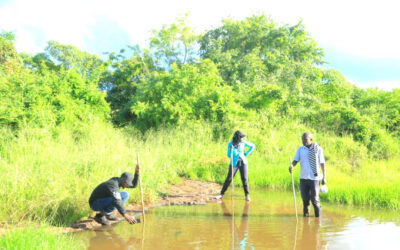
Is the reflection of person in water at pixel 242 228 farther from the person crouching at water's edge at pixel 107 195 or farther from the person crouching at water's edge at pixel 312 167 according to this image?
the person crouching at water's edge at pixel 107 195

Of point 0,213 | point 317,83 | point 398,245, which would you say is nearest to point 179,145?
point 0,213

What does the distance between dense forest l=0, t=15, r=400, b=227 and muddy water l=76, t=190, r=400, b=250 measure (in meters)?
1.13

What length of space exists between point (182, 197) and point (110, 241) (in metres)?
4.28

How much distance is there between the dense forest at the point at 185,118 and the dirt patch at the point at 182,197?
0.34 metres

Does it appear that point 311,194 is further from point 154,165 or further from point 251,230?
point 154,165

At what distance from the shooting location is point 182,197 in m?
10.4

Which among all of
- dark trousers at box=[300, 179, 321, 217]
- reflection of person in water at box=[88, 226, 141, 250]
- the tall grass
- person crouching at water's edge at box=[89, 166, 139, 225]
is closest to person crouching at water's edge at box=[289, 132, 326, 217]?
dark trousers at box=[300, 179, 321, 217]

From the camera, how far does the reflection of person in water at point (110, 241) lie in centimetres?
594

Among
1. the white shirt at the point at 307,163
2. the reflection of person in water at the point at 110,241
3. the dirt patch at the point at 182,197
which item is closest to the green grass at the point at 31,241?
the reflection of person in water at the point at 110,241

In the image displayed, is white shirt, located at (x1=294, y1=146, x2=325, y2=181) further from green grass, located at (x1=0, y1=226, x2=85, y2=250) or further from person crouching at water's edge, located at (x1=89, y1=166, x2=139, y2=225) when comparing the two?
green grass, located at (x1=0, y1=226, x2=85, y2=250)

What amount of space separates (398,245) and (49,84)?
1440 cm

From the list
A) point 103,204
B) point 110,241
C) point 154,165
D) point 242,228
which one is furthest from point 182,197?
point 110,241

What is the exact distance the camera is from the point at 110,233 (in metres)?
6.75

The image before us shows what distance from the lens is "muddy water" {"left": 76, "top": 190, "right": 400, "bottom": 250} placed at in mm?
6035
